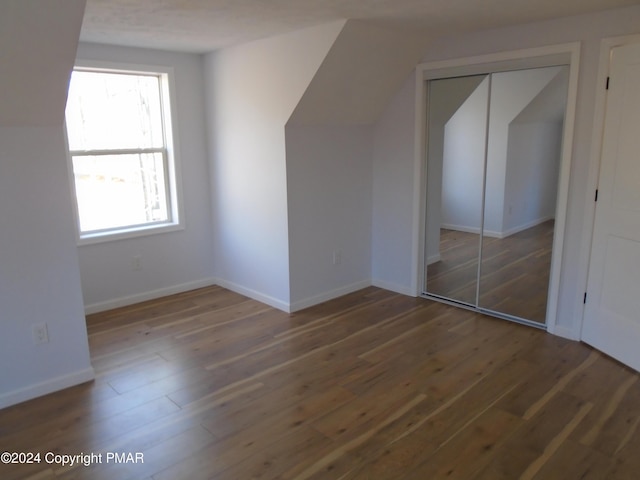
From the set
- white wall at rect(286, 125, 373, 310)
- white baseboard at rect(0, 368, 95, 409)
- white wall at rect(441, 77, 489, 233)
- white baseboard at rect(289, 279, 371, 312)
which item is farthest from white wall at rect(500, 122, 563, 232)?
white baseboard at rect(0, 368, 95, 409)

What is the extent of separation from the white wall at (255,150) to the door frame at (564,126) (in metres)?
1.14

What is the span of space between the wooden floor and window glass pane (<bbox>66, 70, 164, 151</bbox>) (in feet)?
5.40

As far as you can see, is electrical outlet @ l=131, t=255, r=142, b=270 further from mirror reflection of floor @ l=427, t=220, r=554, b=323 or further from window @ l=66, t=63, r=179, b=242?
mirror reflection of floor @ l=427, t=220, r=554, b=323

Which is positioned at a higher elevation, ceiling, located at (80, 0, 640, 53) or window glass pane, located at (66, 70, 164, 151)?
ceiling, located at (80, 0, 640, 53)

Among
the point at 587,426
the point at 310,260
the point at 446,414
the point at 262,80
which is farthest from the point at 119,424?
the point at 262,80

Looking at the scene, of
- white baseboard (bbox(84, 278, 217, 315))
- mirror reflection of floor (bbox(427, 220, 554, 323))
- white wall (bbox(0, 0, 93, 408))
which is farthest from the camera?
white baseboard (bbox(84, 278, 217, 315))

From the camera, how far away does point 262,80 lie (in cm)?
398

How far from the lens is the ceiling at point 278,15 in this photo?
9.23ft

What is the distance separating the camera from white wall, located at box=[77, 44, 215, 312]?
13.7 ft

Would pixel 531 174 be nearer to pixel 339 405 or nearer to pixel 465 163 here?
pixel 465 163

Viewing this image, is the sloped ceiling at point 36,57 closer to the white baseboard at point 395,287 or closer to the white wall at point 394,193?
the white wall at point 394,193

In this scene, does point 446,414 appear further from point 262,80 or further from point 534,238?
point 262,80

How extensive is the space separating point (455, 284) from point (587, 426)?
6.53 ft

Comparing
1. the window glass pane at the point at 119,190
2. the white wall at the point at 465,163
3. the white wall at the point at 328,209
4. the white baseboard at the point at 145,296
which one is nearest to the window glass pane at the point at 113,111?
the window glass pane at the point at 119,190
